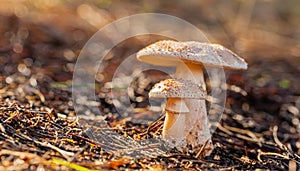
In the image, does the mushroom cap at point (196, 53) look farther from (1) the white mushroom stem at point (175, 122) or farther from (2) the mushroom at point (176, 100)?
(1) the white mushroom stem at point (175, 122)

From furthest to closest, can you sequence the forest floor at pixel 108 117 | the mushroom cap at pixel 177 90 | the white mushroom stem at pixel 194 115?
1. the white mushroom stem at pixel 194 115
2. the mushroom cap at pixel 177 90
3. the forest floor at pixel 108 117

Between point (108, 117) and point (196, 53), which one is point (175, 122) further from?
point (108, 117)

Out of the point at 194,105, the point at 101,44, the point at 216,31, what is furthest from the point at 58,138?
the point at 216,31

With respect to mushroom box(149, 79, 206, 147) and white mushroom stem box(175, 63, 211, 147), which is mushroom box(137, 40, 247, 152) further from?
mushroom box(149, 79, 206, 147)

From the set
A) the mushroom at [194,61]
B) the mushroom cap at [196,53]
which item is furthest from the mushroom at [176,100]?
the mushroom cap at [196,53]

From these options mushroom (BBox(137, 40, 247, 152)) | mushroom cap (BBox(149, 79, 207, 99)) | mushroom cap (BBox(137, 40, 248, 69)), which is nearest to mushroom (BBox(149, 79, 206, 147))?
mushroom cap (BBox(149, 79, 207, 99))

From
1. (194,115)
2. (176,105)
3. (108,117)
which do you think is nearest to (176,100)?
(176,105)
